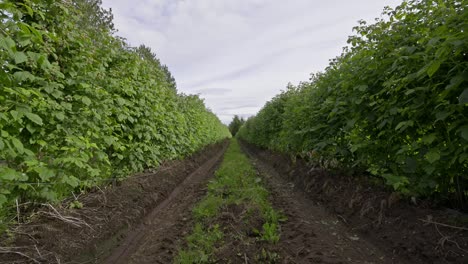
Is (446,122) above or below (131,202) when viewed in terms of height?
above

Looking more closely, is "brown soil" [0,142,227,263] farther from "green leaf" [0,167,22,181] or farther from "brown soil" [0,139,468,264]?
"green leaf" [0,167,22,181]

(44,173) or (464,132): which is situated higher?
(44,173)

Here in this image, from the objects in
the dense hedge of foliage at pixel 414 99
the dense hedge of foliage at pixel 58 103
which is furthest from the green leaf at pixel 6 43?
the dense hedge of foliage at pixel 414 99

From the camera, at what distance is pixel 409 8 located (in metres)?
3.31

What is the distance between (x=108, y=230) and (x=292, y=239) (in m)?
2.67

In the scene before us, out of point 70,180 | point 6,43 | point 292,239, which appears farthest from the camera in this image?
point 292,239

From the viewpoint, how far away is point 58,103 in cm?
354

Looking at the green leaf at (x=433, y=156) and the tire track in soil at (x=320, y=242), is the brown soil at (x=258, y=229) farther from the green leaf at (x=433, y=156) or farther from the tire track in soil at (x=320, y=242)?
the green leaf at (x=433, y=156)

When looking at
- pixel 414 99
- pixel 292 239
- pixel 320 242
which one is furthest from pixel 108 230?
pixel 414 99

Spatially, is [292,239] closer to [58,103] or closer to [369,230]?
[369,230]

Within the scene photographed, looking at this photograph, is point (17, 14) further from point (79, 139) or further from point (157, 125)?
point (157, 125)

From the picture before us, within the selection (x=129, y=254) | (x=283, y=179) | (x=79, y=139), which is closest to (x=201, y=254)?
(x=129, y=254)

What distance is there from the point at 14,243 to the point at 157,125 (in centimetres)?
481

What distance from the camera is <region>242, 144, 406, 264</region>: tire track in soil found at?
300 cm
